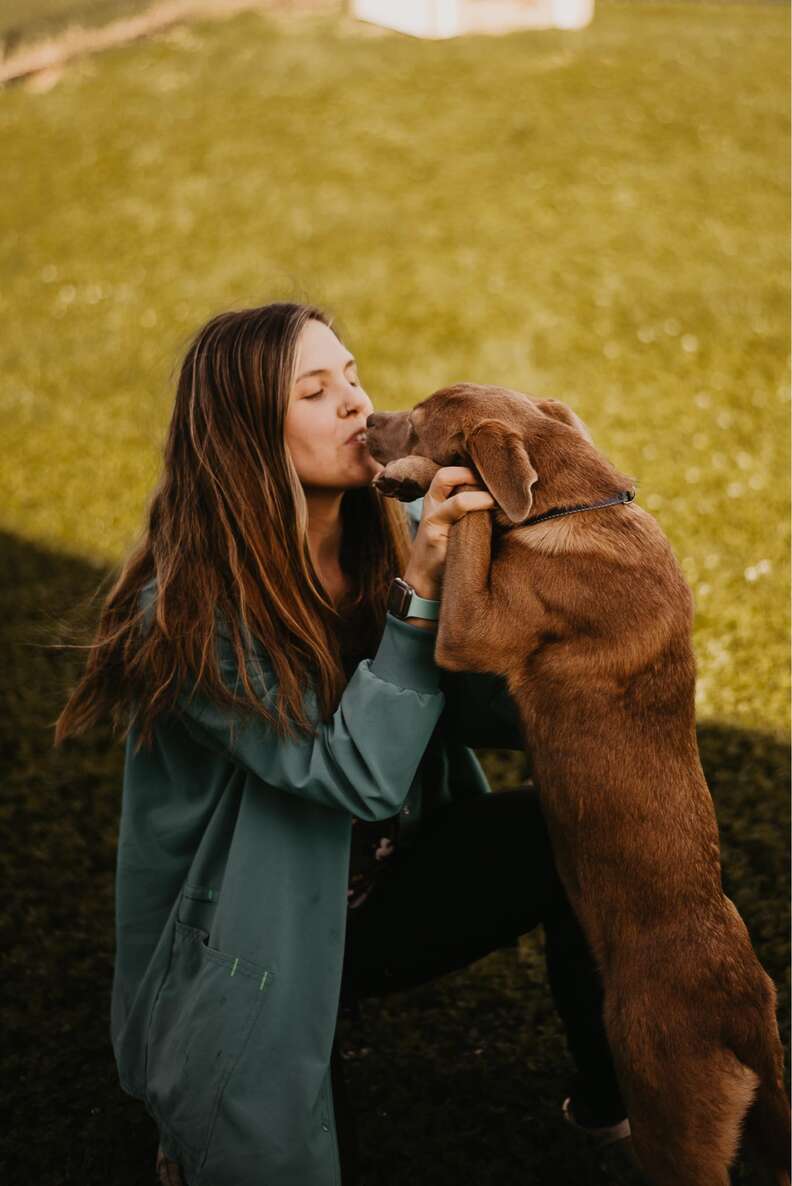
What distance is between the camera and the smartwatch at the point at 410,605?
9.08 feet

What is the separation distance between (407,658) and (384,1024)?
178cm

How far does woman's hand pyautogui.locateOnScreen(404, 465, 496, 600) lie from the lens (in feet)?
9.09

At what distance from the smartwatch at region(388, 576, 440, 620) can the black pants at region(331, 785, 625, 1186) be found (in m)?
0.62

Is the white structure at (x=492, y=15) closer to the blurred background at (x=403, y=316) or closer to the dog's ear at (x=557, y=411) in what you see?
the blurred background at (x=403, y=316)

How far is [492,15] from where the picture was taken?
16828mm

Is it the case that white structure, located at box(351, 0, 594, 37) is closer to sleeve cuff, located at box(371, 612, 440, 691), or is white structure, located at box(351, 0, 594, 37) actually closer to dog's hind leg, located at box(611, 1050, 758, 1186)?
sleeve cuff, located at box(371, 612, 440, 691)

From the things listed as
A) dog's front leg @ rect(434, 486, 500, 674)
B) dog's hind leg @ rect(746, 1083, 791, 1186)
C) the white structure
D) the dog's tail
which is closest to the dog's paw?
dog's front leg @ rect(434, 486, 500, 674)

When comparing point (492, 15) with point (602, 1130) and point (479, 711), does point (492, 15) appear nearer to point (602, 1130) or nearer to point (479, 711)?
point (479, 711)

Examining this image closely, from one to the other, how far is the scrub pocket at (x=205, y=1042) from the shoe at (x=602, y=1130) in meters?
1.16

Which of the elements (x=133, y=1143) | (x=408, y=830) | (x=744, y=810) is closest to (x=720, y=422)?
(x=744, y=810)

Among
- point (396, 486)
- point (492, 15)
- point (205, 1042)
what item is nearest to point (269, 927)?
point (205, 1042)

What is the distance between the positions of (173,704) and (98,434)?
765 centimetres

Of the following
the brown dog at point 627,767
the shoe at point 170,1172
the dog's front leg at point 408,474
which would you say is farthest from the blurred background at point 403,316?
the brown dog at point 627,767

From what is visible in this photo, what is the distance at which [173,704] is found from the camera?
289 centimetres
